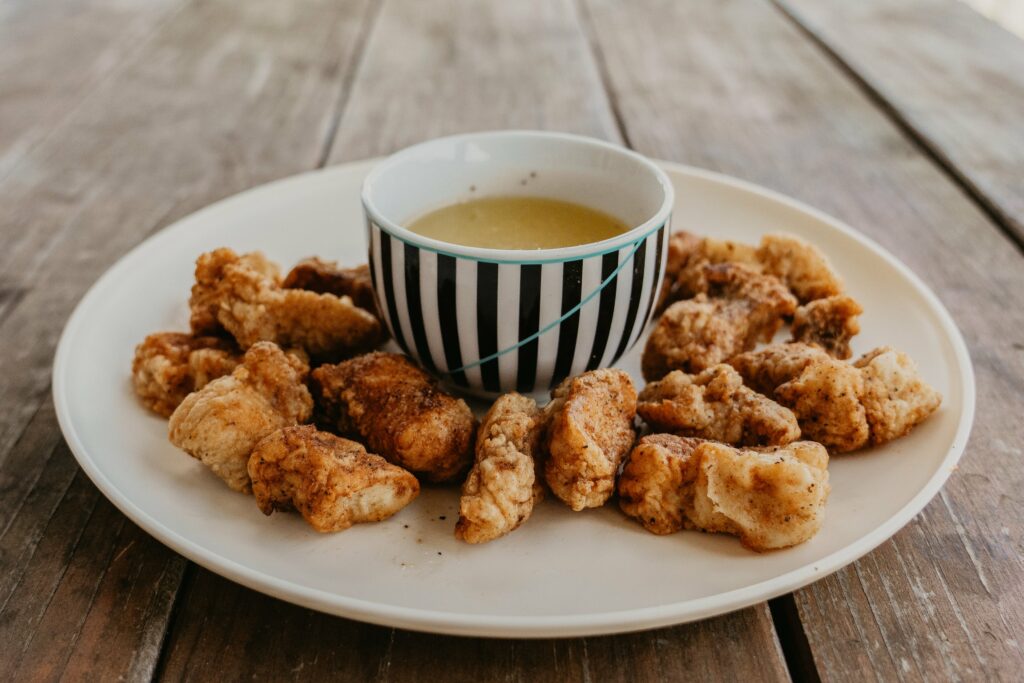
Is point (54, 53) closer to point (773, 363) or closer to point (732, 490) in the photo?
point (773, 363)

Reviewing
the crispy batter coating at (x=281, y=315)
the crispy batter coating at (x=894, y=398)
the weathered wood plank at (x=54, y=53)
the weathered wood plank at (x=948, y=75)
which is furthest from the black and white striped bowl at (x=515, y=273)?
the weathered wood plank at (x=54, y=53)

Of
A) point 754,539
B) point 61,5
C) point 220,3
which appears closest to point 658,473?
point 754,539

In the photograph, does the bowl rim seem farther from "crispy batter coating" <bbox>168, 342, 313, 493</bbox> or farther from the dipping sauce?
"crispy batter coating" <bbox>168, 342, 313, 493</bbox>

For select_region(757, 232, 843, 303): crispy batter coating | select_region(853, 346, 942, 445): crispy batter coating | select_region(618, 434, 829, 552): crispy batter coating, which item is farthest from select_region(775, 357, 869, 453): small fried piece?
select_region(757, 232, 843, 303): crispy batter coating

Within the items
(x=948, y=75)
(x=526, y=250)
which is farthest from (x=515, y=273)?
(x=948, y=75)

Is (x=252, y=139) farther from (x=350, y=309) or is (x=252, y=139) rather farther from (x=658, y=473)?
(x=658, y=473)

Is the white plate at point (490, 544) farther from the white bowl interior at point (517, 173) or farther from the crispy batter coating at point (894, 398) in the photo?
the white bowl interior at point (517, 173)
